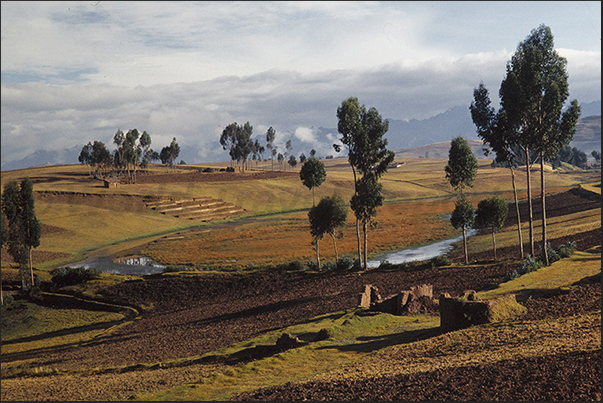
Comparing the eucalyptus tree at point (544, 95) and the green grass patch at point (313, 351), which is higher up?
the eucalyptus tree at point (544, 95)

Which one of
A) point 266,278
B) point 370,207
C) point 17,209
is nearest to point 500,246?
point 370,207

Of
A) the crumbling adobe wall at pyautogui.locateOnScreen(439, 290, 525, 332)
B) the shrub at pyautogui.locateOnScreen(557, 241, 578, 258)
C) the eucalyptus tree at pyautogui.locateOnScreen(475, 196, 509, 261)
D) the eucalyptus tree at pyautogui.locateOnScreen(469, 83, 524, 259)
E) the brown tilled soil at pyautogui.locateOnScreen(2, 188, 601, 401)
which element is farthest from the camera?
the eucalyptus tree at pyautogui.locateOnScreen(475, 196, 509, 261)

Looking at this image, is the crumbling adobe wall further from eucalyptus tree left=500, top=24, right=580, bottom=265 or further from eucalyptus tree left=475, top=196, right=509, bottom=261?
eucalyptus tree left=475, top=196, right=509, bottom=261

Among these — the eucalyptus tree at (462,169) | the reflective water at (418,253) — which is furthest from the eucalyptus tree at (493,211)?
the reflective water at (418,253)

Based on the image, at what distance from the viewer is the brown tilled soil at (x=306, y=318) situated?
56.4 ft

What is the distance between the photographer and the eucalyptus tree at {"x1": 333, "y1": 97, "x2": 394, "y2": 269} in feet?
193

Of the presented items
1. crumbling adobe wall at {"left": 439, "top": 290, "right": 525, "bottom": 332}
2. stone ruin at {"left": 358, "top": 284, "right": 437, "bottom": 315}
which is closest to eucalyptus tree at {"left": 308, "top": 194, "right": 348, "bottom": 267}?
stone ruin at {"left": 358, "top": 284, "right": 437, "bottom": 315}

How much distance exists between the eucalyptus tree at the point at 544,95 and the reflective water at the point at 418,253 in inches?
1173

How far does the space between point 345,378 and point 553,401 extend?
7.94 m

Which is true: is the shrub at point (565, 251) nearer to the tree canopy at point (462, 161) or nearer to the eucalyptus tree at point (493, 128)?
the eucalyptus tree at point (493, 128)

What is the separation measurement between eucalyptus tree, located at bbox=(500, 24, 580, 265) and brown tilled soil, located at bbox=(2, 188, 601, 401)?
12.3 meters

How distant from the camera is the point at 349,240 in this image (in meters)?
98.3

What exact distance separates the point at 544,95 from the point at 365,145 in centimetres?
1978

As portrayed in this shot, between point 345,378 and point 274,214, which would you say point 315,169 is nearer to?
point 345,378
